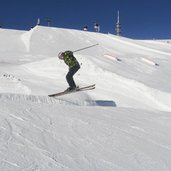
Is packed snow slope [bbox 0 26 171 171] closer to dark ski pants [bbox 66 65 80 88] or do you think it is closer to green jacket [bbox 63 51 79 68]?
dark ski pants [bbox 66 65 80 88]

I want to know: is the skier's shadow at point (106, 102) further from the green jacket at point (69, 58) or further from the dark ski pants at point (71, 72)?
the green jacket at point (69, 58)

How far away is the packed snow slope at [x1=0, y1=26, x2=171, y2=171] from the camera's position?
5504mm

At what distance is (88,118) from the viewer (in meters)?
8.30

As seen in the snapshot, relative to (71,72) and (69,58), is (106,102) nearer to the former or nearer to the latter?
(71,72)

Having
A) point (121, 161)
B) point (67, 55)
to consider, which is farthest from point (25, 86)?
point (121, 161)

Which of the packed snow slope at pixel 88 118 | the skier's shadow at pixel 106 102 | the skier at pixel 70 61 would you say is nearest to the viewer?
the packed snow slope at pixel 88 118

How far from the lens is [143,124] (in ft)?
29.3

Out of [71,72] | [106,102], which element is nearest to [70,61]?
[71,72]

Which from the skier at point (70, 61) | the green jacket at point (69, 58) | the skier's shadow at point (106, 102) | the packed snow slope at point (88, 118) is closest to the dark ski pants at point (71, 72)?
the skier at point (70, 61)

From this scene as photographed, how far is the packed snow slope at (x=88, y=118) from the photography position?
5504 millimetres

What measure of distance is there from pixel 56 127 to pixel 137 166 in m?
1.93

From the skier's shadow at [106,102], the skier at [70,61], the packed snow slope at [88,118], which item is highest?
the skier at [70,61]

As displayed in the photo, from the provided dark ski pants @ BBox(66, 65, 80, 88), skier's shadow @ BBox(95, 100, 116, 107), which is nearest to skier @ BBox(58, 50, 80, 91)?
dark ski pants @ BBox(66, 65, 80, 88)

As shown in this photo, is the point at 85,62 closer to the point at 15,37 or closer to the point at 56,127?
the point at 56,127
